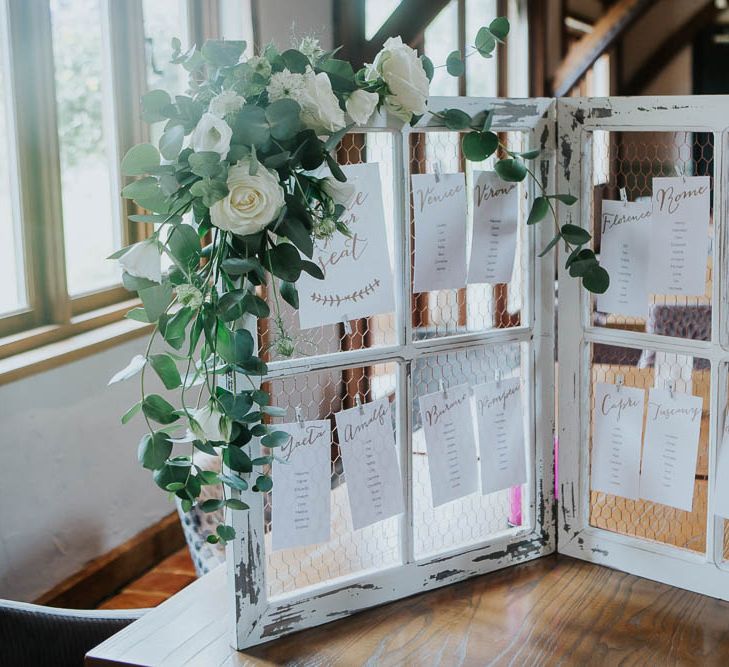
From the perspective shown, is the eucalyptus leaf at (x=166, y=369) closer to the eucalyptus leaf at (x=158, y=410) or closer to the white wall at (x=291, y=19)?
the eucalyptus leaf at (x=158, y=410)

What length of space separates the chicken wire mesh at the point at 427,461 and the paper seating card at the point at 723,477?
0.29 metres

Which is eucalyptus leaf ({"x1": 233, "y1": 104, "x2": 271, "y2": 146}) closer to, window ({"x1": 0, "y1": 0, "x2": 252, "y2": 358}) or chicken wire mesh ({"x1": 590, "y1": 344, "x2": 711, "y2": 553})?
chicken wire mesh ({"x1": 590, "y1": 344, "x2": 711, "y2": 553})

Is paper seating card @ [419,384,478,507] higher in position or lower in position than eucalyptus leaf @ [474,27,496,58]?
lower

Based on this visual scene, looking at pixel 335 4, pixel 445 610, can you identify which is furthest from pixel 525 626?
pixel 335 4

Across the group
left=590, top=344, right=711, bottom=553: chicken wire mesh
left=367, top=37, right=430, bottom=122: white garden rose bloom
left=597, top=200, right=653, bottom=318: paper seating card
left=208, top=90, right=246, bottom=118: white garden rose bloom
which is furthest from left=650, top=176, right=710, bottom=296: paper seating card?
left=208, top=90, right=246, bottom=118: white garden rose bloom

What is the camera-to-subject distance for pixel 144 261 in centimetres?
106

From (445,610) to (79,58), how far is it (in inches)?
93.6

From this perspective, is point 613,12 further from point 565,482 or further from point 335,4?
point 565,482

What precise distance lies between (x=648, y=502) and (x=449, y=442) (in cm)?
33

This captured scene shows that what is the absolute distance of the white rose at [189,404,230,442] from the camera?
1.09 m

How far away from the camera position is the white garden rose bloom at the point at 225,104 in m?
1.05

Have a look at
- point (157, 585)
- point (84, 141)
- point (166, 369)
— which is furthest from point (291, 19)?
point (166, 369)

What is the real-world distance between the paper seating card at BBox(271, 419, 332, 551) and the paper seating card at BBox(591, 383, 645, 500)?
0.43 meters

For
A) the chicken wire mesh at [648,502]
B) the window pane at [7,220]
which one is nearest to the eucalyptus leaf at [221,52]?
the chicken wire mesh at [648,502]
